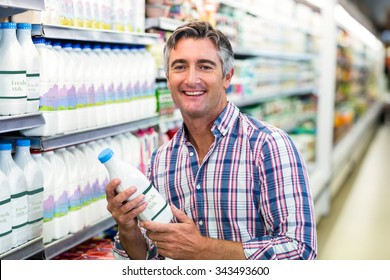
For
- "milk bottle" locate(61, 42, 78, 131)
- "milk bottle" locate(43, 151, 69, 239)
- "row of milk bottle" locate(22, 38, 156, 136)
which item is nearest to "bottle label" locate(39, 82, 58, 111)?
"row of milk bottle" locate(22, 38, 156, 136)

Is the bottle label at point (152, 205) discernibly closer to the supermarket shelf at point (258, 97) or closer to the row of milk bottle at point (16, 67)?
the row of milk bottle at point (16, 67)

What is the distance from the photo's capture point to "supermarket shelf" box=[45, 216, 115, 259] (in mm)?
2377

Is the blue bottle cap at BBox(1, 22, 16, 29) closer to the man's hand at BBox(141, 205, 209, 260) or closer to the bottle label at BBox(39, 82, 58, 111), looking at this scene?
the bottle label at BBox(39, 82, 58, 111)

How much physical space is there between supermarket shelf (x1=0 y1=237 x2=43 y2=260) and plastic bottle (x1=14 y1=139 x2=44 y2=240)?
0.09 ft

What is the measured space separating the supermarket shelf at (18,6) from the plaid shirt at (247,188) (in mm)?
739

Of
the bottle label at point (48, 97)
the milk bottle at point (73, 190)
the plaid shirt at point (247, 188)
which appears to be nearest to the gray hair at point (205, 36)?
the plaid shirt at point (247, 188)

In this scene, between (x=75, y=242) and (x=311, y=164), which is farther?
(x=311, y=164)

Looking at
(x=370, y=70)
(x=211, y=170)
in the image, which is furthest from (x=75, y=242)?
(x=370, y=70)

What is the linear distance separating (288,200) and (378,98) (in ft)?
57.6

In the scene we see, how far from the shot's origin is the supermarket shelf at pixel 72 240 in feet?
7.80

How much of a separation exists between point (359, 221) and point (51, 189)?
4669 mm

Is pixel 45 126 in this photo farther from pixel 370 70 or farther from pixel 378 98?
pixel 378 98

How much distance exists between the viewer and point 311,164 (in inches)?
278
